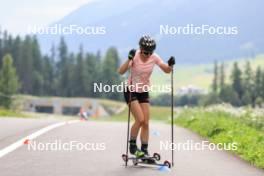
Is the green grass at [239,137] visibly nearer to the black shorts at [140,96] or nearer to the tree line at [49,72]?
the black shorts at [140,96]

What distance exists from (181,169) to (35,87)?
186324 millimetres

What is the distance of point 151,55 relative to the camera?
1087cm

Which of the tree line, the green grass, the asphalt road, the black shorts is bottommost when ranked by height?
the asphalt road

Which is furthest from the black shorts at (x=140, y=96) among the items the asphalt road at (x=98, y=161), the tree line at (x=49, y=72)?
the tree line at (x=49, y=72)

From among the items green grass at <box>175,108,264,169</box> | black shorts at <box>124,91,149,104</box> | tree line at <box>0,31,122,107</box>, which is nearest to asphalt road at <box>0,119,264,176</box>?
green grass at <box>175,108,264,169</box>

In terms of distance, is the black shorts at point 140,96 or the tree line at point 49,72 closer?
the black shorts at point 140,96

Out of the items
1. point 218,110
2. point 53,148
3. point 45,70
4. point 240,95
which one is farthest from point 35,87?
point 53,148

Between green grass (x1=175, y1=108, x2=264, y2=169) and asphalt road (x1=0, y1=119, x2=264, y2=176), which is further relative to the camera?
green grass (x1=175, y1=108, x2=264, y2=169)

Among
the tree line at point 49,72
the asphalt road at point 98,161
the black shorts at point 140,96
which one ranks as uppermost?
the tree line at point 49,72

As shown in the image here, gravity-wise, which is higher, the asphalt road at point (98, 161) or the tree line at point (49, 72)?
the tree line at point (49, 72)

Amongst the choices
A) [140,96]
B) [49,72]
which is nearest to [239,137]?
[140,96]

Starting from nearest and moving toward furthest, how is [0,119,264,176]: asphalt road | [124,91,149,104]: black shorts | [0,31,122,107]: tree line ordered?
[0,119,264,176]: asphalt road < [124,91,149,104]: black shorts < [0,31,122,107]: tree line

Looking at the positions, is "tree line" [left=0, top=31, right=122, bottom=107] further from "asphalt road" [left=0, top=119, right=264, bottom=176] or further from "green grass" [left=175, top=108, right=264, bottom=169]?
"asphalt road" [left=0, top=119, right=264, bottom=176]

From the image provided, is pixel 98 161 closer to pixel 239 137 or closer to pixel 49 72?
pixel 239 137
